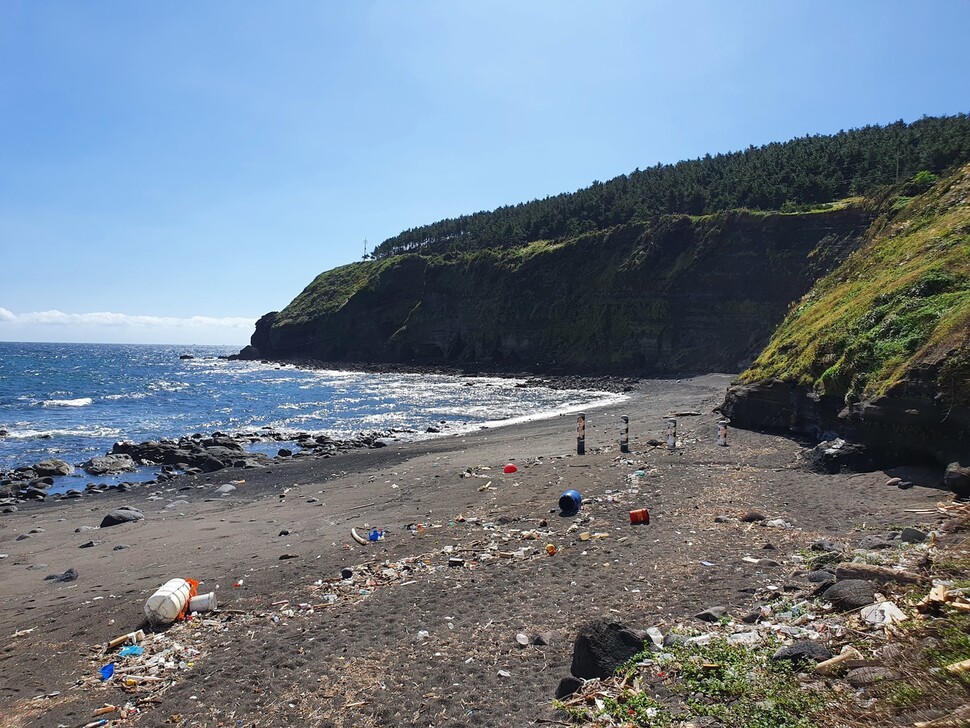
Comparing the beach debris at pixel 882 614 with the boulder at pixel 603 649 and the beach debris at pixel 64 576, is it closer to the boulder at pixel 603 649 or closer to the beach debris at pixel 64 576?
the boulder at pixel 603 649

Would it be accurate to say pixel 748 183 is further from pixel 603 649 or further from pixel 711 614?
pixel 603 649

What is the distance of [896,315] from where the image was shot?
1267cm

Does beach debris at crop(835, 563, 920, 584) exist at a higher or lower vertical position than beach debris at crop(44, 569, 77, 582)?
higher

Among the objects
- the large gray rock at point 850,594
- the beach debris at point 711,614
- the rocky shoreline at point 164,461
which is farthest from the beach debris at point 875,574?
the rocky shoreline at point 164,461

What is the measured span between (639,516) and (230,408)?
38850 millimetres

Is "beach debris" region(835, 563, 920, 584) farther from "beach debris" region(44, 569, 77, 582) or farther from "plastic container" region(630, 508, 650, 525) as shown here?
"beach debris" region(44, 569, 77, 582)

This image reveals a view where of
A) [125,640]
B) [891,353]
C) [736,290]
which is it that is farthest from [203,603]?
[736,290]

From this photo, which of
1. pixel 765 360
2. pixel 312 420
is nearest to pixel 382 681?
pixel 765 360

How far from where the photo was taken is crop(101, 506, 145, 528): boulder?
1467cm

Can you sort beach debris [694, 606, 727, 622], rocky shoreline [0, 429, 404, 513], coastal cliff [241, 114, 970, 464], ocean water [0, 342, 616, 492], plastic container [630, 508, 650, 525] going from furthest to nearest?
ocean water [0, 342, 616, 492] < rocky shoreline [0, 429, 404, 513] < coastal cliff [241, 114, 970, 464] < plastic container [630, 508, 650, 525] < beach debris [694, 606, 727, 622]

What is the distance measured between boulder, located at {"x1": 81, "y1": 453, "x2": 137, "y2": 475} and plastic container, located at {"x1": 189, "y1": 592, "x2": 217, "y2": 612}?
17.6 m

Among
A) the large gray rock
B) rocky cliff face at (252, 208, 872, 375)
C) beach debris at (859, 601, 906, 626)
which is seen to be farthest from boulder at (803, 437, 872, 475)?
rocky cliff face at (252, 208, 872, 375)

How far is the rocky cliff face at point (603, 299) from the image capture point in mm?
54219

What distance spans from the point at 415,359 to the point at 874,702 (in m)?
86.2
